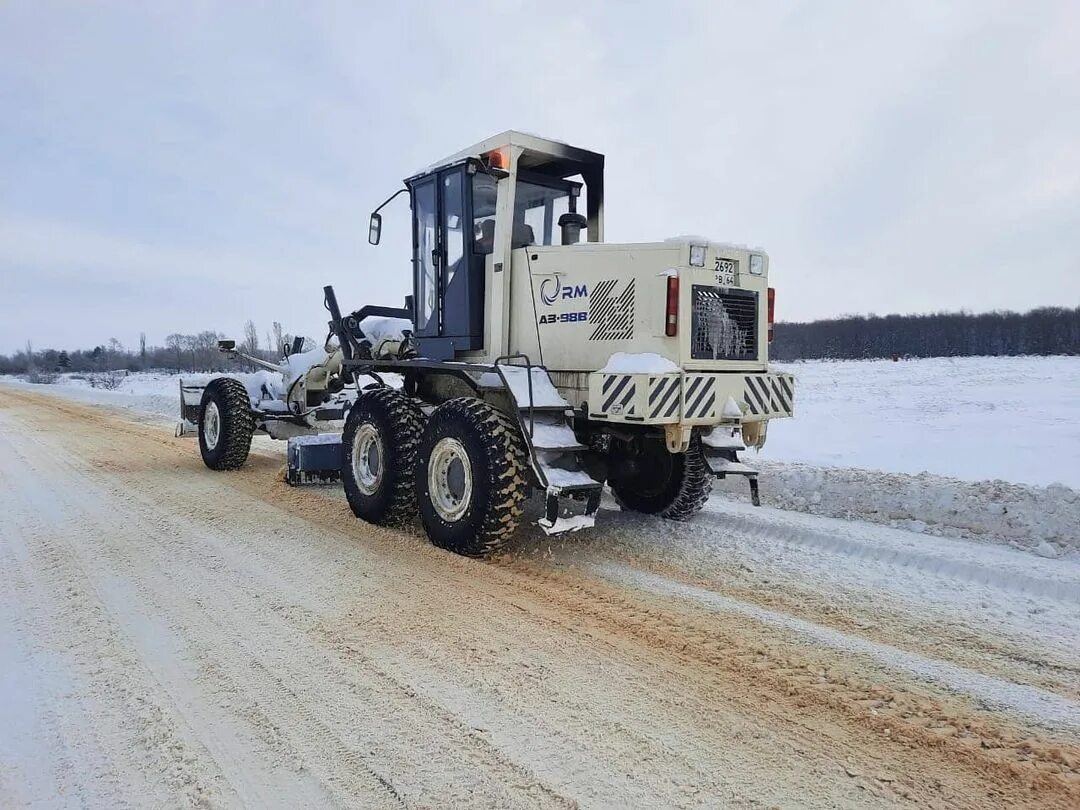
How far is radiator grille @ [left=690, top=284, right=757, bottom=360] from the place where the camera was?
5.36 m

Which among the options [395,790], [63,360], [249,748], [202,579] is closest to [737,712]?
[395,790]

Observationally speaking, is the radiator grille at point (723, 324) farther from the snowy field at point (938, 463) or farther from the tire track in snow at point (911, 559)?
the snowy field at point (938, 463)

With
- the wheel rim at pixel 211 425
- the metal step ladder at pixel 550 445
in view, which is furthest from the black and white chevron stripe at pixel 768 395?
the wheel rim at pixel 211 425

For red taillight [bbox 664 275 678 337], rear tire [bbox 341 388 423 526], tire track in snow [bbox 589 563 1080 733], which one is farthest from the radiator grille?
rear tire [bbox 341 388 423 526]

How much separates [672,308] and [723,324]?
1.89 feet

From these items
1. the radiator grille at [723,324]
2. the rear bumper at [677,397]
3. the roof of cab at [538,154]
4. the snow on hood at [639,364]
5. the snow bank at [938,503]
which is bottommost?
the snow bank at [938,503]

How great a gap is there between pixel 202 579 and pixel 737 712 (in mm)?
3603

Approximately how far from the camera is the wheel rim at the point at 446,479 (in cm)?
555

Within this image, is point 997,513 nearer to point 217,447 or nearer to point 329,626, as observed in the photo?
point 329,626

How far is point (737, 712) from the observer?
310 cm

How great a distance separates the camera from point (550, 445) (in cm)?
517

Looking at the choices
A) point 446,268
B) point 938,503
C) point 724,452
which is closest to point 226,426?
point 446,268

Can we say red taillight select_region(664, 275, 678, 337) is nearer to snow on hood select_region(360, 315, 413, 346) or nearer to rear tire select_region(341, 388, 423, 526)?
rear tire select_region(341, 388, 423, 526)

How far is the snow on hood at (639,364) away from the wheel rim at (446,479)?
4.44 ft
